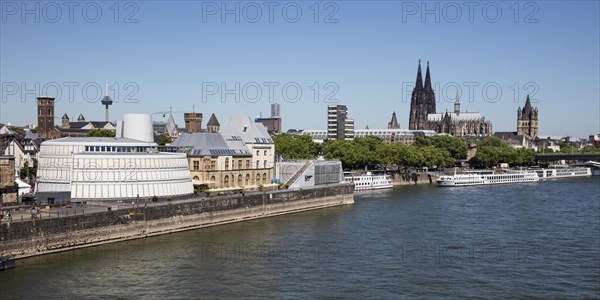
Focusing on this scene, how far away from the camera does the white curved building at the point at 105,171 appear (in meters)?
63.9

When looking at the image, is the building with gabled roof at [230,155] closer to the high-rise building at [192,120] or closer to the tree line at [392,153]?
the high-rise building at [192,120]

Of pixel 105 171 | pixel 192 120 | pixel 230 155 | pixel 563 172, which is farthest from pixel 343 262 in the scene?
pixel 563 172

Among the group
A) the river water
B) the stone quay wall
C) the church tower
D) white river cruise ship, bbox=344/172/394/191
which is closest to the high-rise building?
white river cruise ship, bbox=344/172/394/191

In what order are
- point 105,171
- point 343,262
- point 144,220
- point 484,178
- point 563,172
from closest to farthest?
point 343,262 < point 144,220 < point 105,171 < point 484,178 < point 563,172

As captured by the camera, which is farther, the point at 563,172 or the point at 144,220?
the point at 563,172

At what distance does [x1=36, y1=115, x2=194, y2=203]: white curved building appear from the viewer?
63938 millimetres

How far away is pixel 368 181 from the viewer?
113 metres

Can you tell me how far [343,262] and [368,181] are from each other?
66391 millimetres

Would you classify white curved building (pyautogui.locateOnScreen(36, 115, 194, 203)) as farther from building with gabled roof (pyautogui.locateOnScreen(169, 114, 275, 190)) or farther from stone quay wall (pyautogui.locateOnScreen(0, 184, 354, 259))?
building with gabled roof (pyautogui.locateOnScreen(169, 114, 275, 190))

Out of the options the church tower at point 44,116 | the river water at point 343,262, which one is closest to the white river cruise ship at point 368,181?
the river water at point 343,262

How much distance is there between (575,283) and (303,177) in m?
49.6

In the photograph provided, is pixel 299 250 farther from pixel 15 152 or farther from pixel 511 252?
pixel 15 152

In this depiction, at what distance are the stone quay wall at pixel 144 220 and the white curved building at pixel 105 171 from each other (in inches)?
201

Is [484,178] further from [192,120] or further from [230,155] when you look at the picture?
[230,155]
